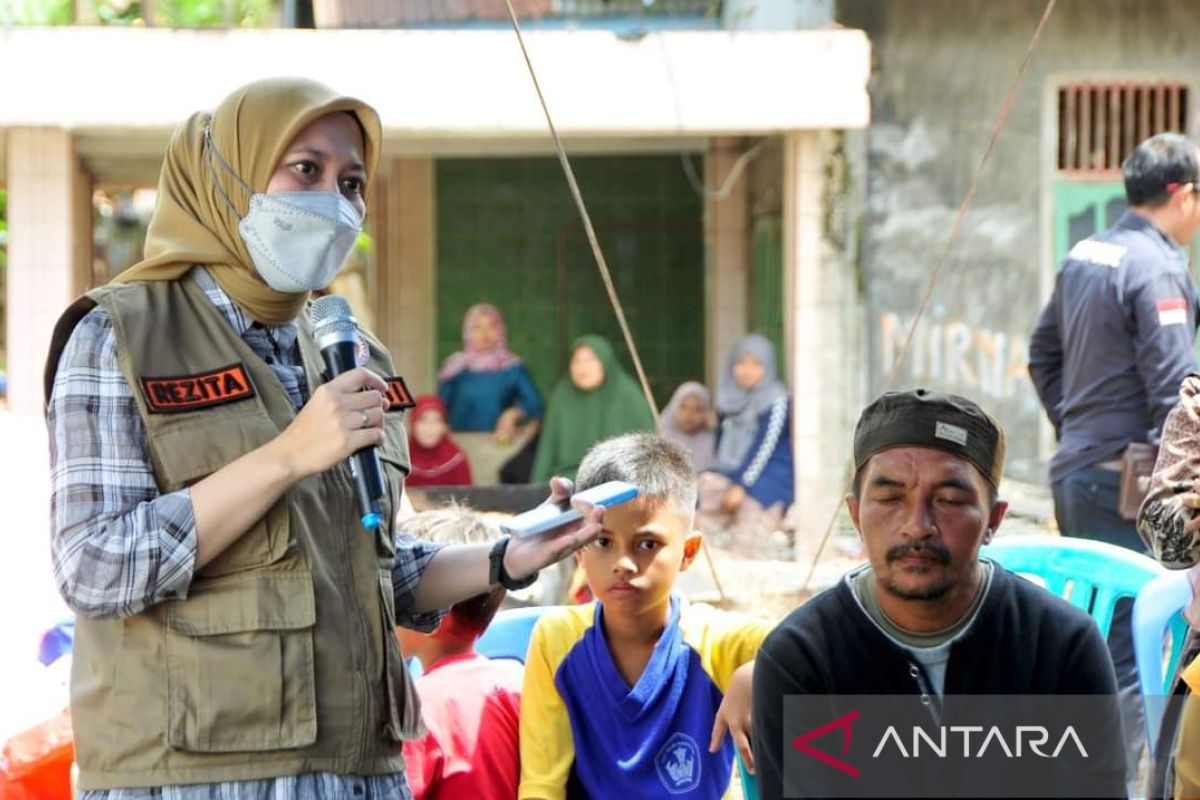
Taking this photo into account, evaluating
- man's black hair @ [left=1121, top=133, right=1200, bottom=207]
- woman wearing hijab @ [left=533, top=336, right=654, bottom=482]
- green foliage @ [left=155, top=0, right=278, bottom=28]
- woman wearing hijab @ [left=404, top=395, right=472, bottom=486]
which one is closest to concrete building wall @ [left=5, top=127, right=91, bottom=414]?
green foliage @ [left=155, top=0, right=278, bottom=28]

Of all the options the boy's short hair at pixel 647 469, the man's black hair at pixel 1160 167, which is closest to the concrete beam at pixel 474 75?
the man's black hair at pixel 1160 167

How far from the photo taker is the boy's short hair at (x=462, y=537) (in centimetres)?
342

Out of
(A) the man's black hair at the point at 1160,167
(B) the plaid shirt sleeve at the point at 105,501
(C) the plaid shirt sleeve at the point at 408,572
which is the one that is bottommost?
(C) the plaid shirt sleeve at the point at 408,572

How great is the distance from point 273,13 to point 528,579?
1002 centimetres

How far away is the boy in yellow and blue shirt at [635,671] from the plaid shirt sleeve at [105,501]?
1.08 m

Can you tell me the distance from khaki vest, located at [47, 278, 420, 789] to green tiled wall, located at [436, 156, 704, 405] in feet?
36.7

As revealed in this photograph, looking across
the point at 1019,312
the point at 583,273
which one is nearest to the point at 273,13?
the point at 583,273

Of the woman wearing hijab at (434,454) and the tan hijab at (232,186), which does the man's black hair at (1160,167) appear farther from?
the woman wearing hijab at (434,454)

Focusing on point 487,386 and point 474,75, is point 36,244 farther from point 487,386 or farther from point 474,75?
point 487,386

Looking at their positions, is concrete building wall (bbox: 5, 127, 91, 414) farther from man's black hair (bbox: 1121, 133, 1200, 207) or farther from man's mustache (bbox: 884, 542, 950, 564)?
man's mustache (bbox: 884, 542, 950, 564)

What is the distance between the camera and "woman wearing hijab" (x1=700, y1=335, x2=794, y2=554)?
10797mm

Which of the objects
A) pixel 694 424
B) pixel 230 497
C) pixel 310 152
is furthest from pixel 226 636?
pixel 694 424

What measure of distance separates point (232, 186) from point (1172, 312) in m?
3.89

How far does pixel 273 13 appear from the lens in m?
11.9
